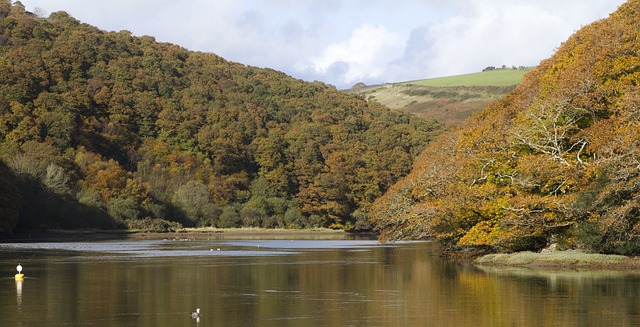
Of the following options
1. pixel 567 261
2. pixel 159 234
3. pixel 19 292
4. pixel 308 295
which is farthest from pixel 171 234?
pixel 308 295

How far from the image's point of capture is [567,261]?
142 ft

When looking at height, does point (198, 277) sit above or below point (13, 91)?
below

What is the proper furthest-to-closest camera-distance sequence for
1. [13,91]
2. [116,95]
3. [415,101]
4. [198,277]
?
[415,101]
[116,95]
[13,91]
[198,277]

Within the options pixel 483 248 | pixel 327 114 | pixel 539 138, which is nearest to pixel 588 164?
Answer: pixel 539 138

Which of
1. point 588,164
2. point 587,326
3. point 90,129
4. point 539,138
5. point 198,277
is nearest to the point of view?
point 587,326

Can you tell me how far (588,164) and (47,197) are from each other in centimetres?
6712

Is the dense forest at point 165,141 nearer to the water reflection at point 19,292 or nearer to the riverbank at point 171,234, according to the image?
the riverbank at point 171,234

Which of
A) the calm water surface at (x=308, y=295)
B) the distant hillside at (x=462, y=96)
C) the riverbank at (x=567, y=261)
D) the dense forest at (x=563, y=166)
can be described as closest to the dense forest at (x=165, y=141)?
the distant hillside at (x=462, y=96)

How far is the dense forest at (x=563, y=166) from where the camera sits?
137 feet

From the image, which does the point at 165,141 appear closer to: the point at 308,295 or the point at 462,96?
the point at 462,96

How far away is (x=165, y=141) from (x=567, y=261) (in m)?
97.6

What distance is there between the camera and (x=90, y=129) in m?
126

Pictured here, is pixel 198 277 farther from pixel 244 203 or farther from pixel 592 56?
pixel 244 203

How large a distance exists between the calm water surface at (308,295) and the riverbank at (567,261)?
6.71 feet
